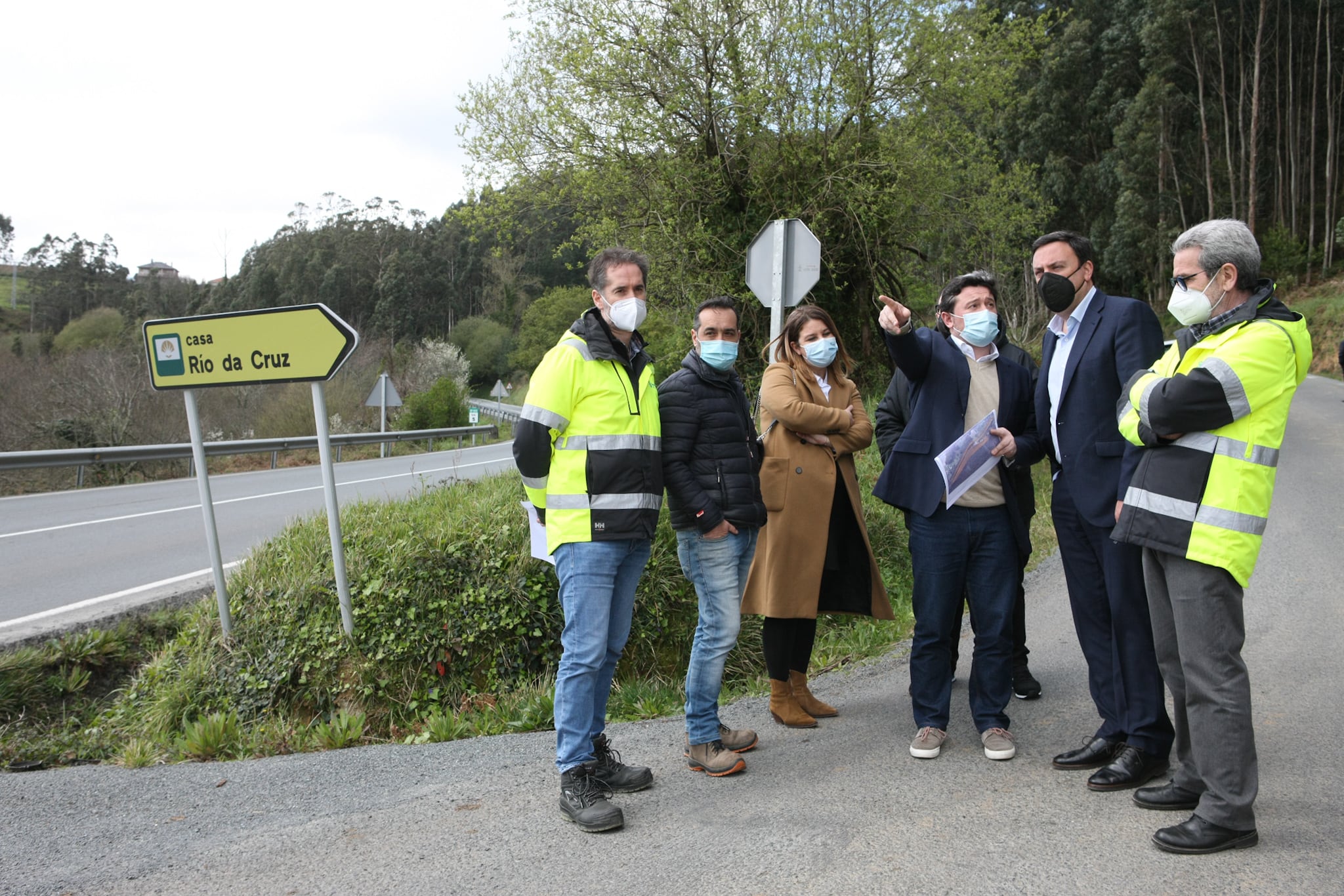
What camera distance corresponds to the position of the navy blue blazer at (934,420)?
425 centimetres

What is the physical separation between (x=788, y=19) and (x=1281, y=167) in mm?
40937

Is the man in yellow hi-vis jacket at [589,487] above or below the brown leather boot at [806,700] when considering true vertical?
above

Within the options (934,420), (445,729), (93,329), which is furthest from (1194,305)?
(93,329)

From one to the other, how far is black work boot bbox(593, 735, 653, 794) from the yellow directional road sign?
3.03 meters

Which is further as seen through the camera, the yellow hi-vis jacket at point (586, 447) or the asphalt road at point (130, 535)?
the asphalt road at point (130, 535)

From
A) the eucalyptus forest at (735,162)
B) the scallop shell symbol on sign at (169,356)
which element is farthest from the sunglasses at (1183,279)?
the eucalyptus forest at (735,162)

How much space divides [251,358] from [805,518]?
3.65 meters

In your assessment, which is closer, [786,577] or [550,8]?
[786,577]

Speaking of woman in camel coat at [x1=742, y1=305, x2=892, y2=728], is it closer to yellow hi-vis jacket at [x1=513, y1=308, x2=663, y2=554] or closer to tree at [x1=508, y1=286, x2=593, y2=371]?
yellow hi-vis jacket at [x1=513, y1=308, x2=663, y2=554]

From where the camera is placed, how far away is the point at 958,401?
14.1 feet

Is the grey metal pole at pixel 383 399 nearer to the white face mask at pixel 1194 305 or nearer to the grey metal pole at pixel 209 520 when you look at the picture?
the grey metal pole at pixel 209 520

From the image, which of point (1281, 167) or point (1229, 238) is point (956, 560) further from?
point (1281, 167)

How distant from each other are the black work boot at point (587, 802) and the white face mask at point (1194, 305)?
2667 mm

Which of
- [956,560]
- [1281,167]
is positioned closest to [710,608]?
[956,560]
